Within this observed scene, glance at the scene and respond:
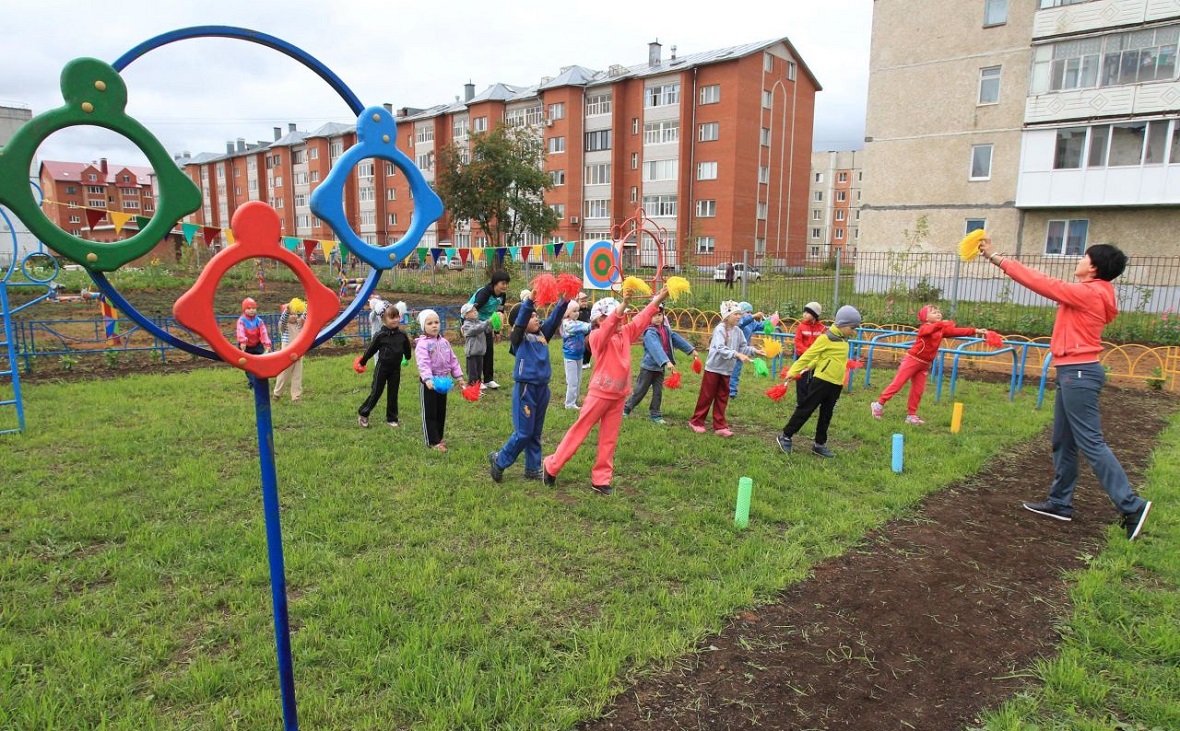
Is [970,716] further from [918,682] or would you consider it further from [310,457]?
[310,457]

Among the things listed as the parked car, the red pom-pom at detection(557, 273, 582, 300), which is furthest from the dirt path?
the parked car

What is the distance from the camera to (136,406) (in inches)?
364

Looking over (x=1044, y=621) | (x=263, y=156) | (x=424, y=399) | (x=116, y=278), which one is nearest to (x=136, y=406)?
(x=424, y=399)

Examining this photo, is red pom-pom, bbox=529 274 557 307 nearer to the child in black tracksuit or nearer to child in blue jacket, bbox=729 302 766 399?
the child in black tracksuit

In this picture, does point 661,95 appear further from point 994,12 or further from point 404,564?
point 404,564

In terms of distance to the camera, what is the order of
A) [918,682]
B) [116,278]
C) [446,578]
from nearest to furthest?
1. [918,682]
2. [446,578]
3. [116,278]

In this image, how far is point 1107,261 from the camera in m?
5.18

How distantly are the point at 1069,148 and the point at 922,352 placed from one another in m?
20.4

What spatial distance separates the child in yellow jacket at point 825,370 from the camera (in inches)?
288

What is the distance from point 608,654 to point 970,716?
5.92 ft

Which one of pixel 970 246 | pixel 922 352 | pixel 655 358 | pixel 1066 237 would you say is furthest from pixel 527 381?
pixel 1066 237

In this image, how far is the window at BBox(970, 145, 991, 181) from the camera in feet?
82.3

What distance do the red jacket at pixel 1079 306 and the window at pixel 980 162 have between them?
23.5 meters

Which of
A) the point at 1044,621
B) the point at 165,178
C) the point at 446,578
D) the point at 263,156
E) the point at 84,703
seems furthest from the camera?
the point at 263,156
